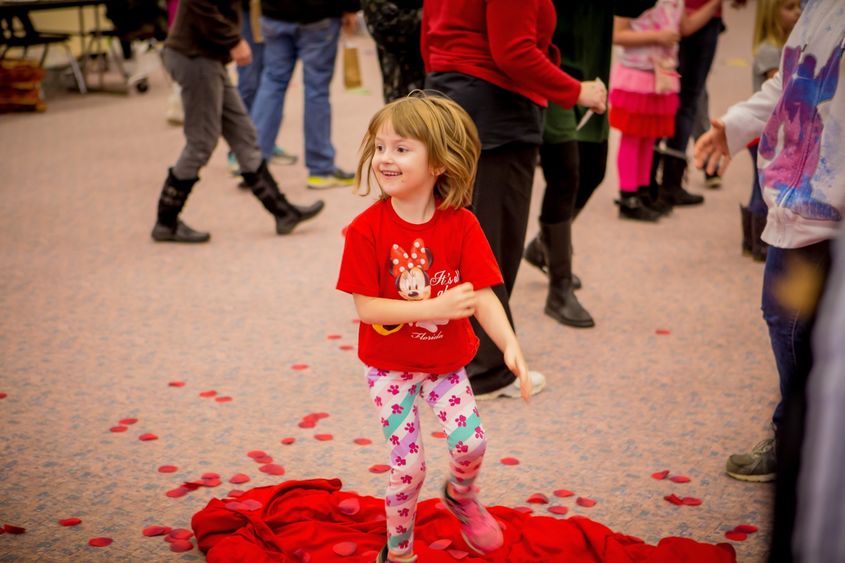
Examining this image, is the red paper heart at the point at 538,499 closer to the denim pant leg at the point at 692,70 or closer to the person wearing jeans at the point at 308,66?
the denim pant leg at the point at 692,70

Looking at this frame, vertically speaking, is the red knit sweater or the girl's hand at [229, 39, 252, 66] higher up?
the red knit sweater

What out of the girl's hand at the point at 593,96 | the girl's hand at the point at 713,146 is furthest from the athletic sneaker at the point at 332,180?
the girl's hand at the point at 713,146

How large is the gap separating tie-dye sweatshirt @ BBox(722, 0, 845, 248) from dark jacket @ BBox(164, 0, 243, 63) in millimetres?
3096

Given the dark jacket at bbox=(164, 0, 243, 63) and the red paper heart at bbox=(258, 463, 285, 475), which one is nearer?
the red paper heart at bbox=(258, 463, 285, 475)

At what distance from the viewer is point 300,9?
5.91 metres

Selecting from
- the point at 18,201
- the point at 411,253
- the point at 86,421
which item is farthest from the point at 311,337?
the point at 18,201

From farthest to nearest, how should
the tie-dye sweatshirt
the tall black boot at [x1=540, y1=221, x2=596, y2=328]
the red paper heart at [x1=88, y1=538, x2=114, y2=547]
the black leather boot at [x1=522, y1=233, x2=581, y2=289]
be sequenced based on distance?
the black leather boot at [x1=522, y1=233, x2=581, y2=289] → the tall black boot at [x1=540, y1=221, x2=596, y2=328] → the red paper heart at [x1=88, y1=538, x2=114, y2=547] → the tie-dye sweatshirt

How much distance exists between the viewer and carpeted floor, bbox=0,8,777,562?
2691 mm

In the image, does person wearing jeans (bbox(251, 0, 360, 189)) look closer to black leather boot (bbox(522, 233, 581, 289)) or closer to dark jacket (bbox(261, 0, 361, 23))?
dark jacket (bbox(261, 0, 361, 23))

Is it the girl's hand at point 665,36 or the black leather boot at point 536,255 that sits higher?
the girl's hand at point 665,36

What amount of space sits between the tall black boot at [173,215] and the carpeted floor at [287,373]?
0.35 ft

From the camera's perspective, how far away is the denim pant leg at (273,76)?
237 inches

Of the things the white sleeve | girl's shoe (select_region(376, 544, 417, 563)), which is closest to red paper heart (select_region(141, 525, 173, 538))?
girl's shoe (select_region(376, 544, 417, 563))

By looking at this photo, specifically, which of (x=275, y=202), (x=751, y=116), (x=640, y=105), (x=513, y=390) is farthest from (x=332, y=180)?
(x=751, y=116)
